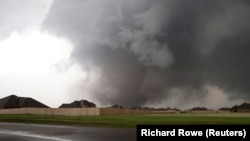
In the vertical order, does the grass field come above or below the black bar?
below

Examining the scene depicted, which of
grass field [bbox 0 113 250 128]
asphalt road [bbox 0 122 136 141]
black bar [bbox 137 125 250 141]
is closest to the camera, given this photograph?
black bar [bbox 137 125 250 141]

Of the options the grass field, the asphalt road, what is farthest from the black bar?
the grass field

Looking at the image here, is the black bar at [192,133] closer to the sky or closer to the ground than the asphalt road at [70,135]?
closer to the sky

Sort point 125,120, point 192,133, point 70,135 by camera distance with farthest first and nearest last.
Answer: point 125,120, point 70,135, point 192,133

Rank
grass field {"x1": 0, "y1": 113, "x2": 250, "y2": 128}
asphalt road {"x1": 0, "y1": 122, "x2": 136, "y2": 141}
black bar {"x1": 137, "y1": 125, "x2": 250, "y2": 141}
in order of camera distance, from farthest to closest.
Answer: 1. grass field {"x1": 0, "y1": 113, "x2": 250, "y2": 128}
2. asphalt road {"x1": 0, "y1": 122, "x2": 136, "y2": 141}
3. black bar {"x1": 137, "y1": 125, "x2": 250, "y2": 141}

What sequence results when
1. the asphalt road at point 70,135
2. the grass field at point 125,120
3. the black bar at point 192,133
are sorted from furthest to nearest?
the grass field at point 125,120 → the asphalt road at point 70,135 → the black bar at point 192,133

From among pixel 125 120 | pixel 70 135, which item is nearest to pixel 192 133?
pixel 70 135

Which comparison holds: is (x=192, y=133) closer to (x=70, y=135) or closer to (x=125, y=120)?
(x=70, y=135)

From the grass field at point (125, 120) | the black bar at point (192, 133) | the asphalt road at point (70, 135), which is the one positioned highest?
the black bar at point (192, 133)

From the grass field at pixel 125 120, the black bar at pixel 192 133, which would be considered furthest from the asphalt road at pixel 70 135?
the grass field at pixel 125 120

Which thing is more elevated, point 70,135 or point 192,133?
point 192,133

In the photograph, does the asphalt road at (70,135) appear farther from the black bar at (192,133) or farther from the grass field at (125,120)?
the grass field at (125,120)

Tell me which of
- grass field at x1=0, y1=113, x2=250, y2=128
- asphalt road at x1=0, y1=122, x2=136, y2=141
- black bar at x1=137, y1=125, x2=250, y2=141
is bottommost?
grass field at x1=0, y1=113, x2=250, y2=128

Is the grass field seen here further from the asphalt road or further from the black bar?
the black bar
